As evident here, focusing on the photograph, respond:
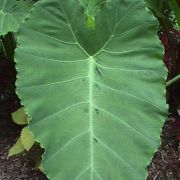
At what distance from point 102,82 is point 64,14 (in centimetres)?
30

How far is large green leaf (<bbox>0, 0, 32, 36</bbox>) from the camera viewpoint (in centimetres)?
228

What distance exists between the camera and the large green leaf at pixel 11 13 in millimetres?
2283

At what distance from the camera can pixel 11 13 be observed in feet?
7.83

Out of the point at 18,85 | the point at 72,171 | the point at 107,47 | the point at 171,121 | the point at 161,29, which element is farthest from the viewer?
the point at 161,29

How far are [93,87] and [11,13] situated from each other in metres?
0.63

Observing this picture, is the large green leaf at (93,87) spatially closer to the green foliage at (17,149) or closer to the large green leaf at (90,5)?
the large green leaf at (90,5)

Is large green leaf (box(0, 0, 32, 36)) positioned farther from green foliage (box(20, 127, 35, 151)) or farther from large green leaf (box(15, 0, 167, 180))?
green foliage (box(20, 127, 35, 151))

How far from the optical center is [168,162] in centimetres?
250

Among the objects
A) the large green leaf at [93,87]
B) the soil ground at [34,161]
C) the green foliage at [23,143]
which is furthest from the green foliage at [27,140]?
the large green leaf at [93,87]

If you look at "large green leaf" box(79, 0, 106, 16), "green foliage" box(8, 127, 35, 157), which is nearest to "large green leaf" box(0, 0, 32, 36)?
"large green leaf" box(79, 0, 106, 16)

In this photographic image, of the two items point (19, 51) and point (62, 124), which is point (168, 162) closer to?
point (62, 124)

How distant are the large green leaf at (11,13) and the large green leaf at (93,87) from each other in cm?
27

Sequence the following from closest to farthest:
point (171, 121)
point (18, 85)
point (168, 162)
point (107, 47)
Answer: point (18, 85)
point (107, 47)
point (168, 162)
point (171, 121)

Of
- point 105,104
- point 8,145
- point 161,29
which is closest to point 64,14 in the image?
point 105,104
